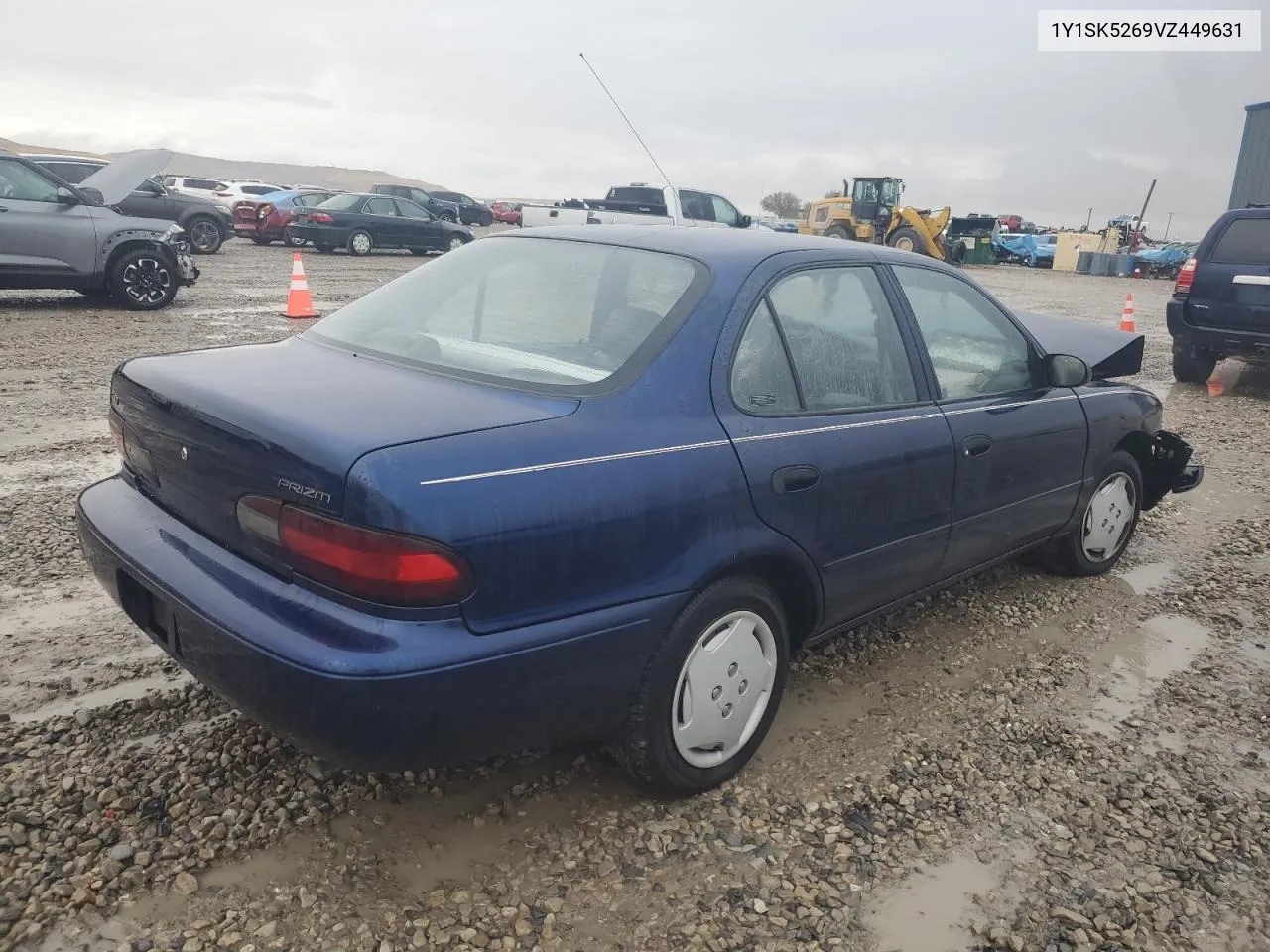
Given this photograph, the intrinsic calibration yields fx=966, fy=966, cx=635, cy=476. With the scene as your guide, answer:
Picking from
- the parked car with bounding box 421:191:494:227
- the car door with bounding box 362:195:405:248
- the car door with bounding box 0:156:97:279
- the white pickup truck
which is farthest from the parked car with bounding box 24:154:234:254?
the parked car with bounding box 421:191:494:227

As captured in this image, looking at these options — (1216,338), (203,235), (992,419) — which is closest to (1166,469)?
(992,419)

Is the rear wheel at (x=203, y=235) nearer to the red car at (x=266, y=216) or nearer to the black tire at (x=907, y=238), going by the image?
the red car at (x=266, y=216)

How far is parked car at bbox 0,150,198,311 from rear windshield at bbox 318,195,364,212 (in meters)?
10.1

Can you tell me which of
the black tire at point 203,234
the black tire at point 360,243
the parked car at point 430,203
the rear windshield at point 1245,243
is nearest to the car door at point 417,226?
the black tire at point 360,243

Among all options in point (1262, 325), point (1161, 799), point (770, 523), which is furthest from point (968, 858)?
point (1262, 325)

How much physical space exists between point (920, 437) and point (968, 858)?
1307 mm

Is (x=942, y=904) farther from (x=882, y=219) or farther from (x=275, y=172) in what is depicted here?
(x=275, y=172)

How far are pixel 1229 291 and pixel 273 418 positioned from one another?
958 cm

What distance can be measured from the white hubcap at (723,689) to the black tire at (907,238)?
27.6m

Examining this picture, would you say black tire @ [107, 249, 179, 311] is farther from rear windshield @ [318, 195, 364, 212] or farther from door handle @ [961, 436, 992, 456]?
rear windshield @ [318, 195, 364, 212]

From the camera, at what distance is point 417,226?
72.7 feet

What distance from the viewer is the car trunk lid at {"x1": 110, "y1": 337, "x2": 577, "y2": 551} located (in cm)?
213

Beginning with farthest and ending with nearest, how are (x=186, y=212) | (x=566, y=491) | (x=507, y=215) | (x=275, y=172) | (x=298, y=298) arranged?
1. (x=275, y=172)
2. (x=507, y=215)
3. (x=186, y=212)
4. (x=298, y=298)
5. (x=566, y=491)

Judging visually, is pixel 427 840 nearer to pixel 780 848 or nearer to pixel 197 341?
pixel 780 848
